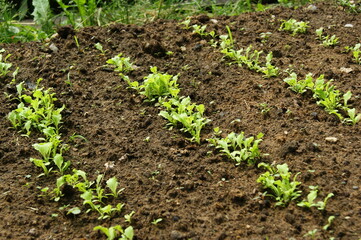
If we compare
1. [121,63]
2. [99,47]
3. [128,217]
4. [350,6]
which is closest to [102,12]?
[99,47]

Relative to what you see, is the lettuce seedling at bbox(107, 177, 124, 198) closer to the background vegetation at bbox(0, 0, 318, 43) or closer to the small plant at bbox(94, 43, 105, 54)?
the small plant at bbox(94, 43, 105, 54)

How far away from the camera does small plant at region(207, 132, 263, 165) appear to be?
3.19 m

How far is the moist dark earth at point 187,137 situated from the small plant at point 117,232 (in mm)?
85

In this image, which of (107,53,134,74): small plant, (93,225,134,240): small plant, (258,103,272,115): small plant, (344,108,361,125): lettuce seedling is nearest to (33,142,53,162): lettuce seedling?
(93,225,134,240): small plant

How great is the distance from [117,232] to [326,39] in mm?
2900

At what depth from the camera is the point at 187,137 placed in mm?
3559

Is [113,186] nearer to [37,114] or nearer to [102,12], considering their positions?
[37,114]

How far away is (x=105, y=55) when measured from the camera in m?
4.62

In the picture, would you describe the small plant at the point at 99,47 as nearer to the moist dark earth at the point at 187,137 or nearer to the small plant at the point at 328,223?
the moist dark earth at the point at 187,137

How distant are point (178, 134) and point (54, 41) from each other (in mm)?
1960

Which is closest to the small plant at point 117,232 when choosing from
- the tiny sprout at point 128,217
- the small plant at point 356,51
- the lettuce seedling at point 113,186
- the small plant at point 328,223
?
the tiny sprout at point 128,217

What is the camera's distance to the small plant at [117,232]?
8.66 feet

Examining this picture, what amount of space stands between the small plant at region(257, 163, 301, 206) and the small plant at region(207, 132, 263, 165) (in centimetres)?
19

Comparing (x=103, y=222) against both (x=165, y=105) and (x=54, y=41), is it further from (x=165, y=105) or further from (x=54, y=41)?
(x=54, y=41)
